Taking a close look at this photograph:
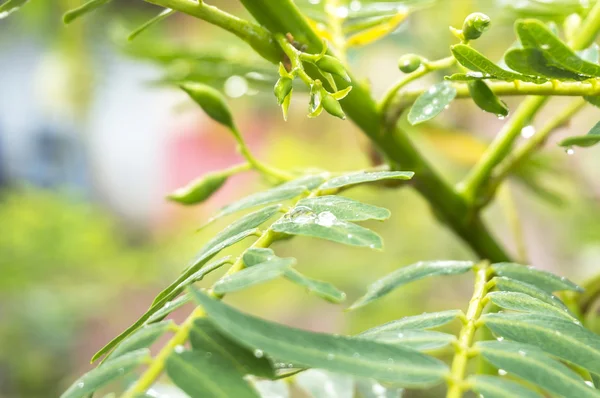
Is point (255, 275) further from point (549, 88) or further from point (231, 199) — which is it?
point (231, 199)

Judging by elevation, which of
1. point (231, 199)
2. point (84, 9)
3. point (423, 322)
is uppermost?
point (84, 9)

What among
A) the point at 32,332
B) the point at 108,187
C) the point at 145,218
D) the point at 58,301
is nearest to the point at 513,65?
the point at 58,301

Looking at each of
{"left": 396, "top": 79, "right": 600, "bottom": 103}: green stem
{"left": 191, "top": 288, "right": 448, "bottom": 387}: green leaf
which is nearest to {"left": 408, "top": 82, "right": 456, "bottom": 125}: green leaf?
{"left": 396, "top": 79, "right": 600, "bottom": 103}: green stem

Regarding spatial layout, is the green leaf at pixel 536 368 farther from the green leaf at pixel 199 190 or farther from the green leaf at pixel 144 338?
the green leaf at pixel 199 190

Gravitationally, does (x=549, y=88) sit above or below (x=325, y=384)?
above

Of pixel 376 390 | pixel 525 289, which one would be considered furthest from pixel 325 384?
pixel 525 289

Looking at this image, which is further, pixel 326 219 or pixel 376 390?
pixel 376 390

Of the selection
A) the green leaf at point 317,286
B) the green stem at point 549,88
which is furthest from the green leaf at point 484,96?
the green leaf at point 317,286
